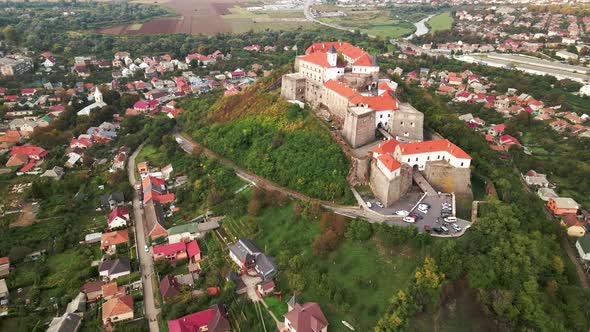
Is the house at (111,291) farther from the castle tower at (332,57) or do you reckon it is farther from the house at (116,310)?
the castle tower at (332,57)

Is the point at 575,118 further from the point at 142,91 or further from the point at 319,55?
the point at 142,91

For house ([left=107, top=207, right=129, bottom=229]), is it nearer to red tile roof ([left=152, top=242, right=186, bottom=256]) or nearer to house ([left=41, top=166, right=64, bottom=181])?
red tile roof ([left=152, top=242, right=186, bottom=256])

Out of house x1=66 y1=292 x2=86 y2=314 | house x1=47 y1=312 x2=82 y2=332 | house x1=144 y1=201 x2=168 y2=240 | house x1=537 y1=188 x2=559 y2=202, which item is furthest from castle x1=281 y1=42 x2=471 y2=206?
house x1=47 y1=312 x2=82 y2=332

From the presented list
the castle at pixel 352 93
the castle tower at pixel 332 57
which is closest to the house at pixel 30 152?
the castle at pixel 352 93

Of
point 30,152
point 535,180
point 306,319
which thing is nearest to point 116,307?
point 306,319

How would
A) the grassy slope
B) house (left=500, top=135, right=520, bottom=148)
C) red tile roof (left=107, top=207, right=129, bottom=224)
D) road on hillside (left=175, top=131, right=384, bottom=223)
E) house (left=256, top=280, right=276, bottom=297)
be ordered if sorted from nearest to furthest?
house (left=256, top=280, right=276, bottom=297) → road on hillside (left=175, top=131, right=384, bottom=223) → the grassy slope → red tile roof (left=107, top=207, right=129, bottom=224) → house (left=500, top=135, right=520, bottom=148)

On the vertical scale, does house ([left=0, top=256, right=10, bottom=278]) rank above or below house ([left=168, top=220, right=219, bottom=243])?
below

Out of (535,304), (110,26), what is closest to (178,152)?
(535,304)
